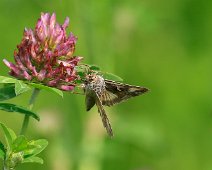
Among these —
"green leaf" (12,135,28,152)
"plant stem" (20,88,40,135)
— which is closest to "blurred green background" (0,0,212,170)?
"plant stem" (20,88,40,135)

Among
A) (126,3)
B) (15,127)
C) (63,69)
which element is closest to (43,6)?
(126,3)

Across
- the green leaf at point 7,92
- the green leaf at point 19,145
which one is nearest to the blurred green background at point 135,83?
the green leaf at point 7,92

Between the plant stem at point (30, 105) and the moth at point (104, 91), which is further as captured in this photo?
the moth at point (104, 91)

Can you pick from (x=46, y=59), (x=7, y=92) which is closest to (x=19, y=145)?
(x=7, y=92)

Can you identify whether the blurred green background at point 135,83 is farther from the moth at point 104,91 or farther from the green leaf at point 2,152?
the green leaf at point 2,152

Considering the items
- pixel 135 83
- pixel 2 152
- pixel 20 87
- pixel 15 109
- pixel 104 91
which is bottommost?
pixel 2 152

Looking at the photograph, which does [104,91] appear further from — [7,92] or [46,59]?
[7,92]

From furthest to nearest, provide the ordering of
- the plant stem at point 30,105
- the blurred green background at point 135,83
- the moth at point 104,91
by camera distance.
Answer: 1. the blurred green background at point 135,83
2. the moth at point 104,91
3. the plant stem at point 30,105
